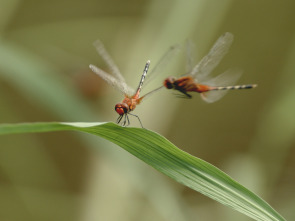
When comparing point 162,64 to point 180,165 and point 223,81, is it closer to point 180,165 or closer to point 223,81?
point 223,81

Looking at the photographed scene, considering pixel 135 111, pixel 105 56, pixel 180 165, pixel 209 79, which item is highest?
pixel 209 79

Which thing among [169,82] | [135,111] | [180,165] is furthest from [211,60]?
[180,165]

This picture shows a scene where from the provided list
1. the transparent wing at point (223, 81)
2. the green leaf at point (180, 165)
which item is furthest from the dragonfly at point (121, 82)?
the green leaf at point (180, 165)

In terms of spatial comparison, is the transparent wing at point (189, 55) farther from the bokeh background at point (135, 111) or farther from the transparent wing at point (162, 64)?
the bokeh background at point (135, 111)

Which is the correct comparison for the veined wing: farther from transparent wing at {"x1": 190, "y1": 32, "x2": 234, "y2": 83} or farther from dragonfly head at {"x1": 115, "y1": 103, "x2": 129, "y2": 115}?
dragonfly head at {"x1": 115, "y1": 103, "x2": 129, "y2": 115}

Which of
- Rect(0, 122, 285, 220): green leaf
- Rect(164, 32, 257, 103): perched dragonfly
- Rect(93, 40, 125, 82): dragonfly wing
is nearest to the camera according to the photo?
Rect(0, 122, 285, 220): green leaf

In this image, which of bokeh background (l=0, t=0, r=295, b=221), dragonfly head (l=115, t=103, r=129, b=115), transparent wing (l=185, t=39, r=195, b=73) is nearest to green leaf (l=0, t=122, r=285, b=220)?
dragonfly head (l=115, t=103, r=129, b=115)
